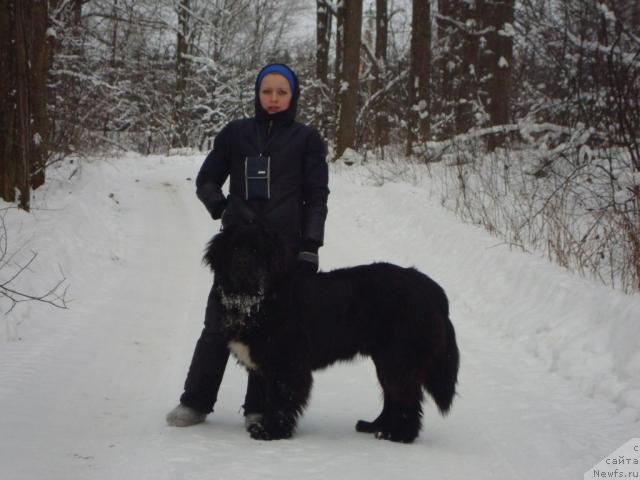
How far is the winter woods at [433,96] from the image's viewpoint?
7.77 m

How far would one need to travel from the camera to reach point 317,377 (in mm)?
5211

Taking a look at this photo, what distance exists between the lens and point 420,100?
16.4 metres

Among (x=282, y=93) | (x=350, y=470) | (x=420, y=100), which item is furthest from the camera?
(x=420, y=100)

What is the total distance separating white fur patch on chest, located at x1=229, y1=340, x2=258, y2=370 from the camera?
372cm

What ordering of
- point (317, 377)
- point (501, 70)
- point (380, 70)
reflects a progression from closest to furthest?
point (317, 377) < point (501, 70) < point (380, 70)

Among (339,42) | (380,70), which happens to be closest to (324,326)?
(380,70)

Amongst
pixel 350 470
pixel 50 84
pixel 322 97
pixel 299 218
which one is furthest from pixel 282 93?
pixel 322 97

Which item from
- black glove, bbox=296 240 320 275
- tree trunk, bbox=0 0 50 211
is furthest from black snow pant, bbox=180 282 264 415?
tree trunk, bbox=0 0 50 211

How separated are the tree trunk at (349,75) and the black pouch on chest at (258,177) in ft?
42.2

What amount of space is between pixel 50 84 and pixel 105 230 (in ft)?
11.8

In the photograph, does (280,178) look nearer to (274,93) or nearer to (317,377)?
(274,93)

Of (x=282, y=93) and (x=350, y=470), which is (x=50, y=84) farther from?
(x=350, y=470)

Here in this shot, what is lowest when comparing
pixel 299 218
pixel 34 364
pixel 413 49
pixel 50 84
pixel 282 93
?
pixel 34 364

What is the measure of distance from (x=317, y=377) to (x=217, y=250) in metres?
1.94
